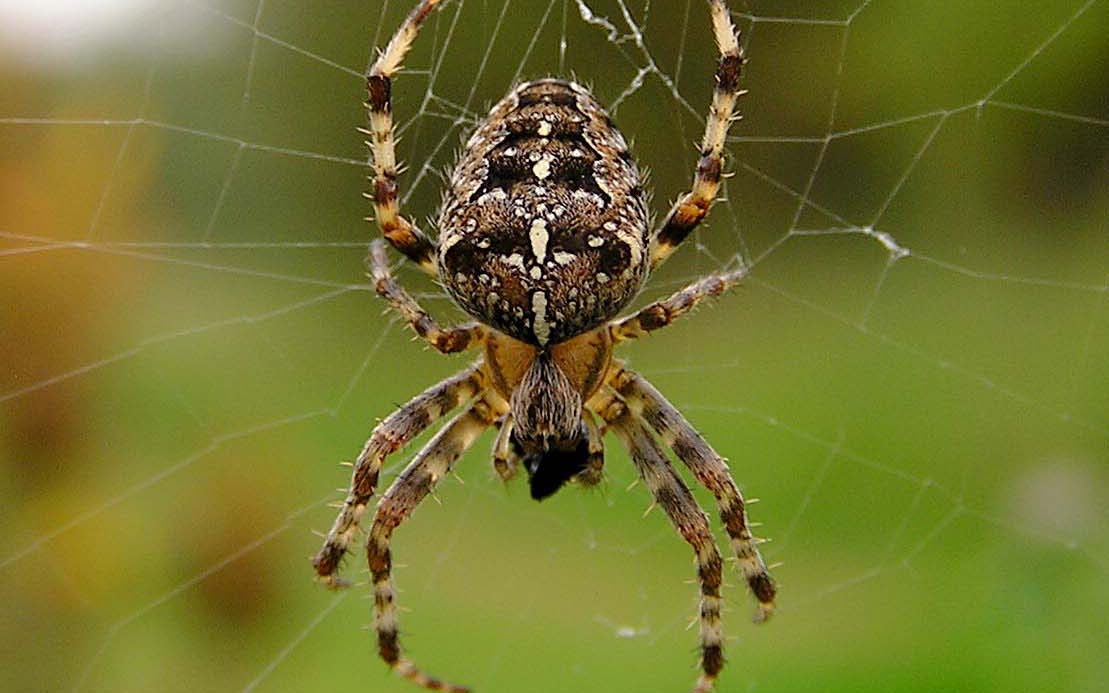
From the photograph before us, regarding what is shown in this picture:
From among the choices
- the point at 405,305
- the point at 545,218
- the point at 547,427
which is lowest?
the point at 547,427

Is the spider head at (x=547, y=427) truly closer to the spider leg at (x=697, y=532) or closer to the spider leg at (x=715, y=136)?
the spider leg at (x=697, y=532)

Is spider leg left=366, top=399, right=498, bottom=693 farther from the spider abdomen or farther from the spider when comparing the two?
the spider abdomen

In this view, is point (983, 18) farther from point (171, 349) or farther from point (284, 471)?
point (171, 349)

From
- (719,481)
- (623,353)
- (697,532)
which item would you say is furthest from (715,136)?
(623,353)

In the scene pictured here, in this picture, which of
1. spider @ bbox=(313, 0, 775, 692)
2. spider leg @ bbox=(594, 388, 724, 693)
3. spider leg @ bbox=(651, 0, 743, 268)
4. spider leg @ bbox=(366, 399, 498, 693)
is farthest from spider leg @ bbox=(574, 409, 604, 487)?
spider leg @ bbox=(651, 0, 743, 268)

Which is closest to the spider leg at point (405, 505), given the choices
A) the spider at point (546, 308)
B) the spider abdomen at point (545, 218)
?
the spider at point (546, 308)

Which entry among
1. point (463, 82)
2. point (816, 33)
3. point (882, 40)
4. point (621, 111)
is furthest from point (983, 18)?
point (463, 82)

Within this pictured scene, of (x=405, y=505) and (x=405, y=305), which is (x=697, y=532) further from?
(x=405, y=305)
